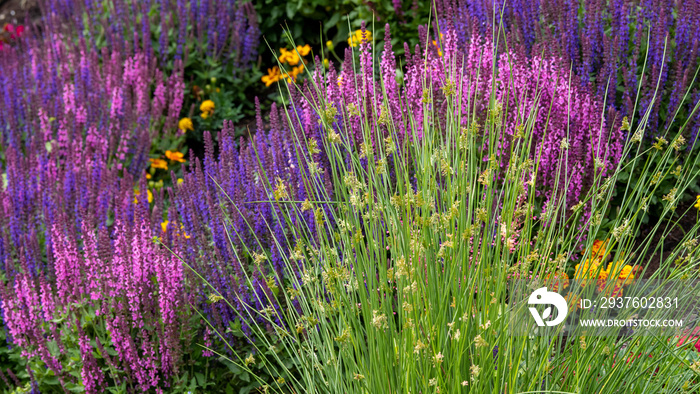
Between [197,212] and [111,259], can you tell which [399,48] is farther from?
[111,259]

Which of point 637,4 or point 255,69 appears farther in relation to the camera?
point 255,69

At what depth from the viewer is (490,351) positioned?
199cm

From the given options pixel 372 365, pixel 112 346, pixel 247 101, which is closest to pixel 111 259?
pixel 112 346

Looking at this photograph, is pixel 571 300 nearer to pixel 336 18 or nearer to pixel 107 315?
pixel 107 315

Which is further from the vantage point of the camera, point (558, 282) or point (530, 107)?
point (530, 107)

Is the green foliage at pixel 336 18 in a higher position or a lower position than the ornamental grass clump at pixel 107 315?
higher

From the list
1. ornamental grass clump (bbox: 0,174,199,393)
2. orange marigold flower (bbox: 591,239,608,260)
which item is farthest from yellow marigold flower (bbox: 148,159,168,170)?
orange marigold flower (bbox: 591,239,608,260)

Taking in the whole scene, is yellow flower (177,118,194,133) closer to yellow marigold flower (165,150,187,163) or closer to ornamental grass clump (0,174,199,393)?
yellow marigold flower (165,150,187,163)

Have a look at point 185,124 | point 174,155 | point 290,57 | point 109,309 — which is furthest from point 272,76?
point 109,309

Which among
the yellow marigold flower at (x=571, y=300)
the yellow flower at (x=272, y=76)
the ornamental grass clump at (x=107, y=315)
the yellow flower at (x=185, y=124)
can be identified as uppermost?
the yellow flower at (x=272, y=76)

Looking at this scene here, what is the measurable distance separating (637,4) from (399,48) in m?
1.65

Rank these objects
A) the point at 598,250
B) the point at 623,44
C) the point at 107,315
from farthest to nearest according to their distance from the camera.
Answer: the point at 623,44 → the point at 107,315 → the point at 598,250

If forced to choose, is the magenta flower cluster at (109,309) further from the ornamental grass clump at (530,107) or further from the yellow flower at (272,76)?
the yellow flower at (272,76)

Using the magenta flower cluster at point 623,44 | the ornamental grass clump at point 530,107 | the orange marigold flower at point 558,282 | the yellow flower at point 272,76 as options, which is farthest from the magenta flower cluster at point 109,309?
the yellow flower at point 272,76
